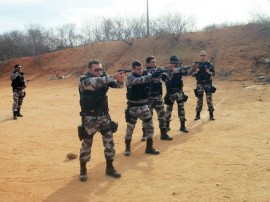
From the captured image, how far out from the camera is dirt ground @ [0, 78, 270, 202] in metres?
5.32

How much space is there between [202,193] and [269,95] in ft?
35.7

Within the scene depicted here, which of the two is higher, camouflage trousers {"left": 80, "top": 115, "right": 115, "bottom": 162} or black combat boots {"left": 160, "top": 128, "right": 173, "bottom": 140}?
camouflage trousers {"left": 80, "top": 115, "right": 115, "bottom": 162}

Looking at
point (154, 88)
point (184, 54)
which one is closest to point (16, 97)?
point (154, 88)

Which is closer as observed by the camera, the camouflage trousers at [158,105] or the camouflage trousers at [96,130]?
the camouflage trousers at [96,130]

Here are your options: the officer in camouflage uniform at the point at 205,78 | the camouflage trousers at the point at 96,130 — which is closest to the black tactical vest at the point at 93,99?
the camouflage trousers at the point at 96,130

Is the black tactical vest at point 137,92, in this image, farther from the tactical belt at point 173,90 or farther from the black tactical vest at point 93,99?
the tactical belt at point 173,90

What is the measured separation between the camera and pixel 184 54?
84.1 ft

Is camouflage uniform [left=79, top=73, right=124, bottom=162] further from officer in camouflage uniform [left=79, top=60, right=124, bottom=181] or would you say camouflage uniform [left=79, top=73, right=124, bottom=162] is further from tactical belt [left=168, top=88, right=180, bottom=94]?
tactical belt [left=168, top=88, right=180, bottom=94]

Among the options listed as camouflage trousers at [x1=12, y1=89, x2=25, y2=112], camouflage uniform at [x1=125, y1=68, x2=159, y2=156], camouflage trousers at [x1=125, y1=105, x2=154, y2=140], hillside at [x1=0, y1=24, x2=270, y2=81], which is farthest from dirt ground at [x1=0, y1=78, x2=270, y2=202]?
hillside at [x1=0, y1=24, x2=270, y2=81]

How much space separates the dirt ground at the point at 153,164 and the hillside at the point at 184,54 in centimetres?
1025

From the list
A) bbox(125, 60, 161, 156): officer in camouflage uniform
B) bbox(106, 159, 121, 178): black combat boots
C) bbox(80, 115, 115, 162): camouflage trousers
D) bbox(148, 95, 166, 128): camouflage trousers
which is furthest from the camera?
bbox(148, 95, 166, 128): camouflage trousers

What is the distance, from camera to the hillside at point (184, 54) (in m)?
21.5

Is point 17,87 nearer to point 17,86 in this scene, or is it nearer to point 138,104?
point 17,86

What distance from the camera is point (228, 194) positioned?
5.08m
